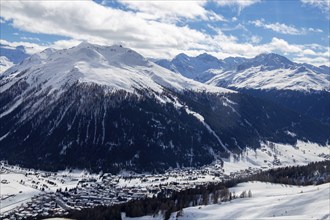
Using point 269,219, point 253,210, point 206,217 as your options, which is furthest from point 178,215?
point 269,219

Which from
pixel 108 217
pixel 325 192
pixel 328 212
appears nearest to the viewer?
pixel 328 212

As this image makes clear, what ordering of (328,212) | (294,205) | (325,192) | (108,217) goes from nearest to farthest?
1. (328,212)
2. (294,205)
3. (325,192)
4. (108,217)

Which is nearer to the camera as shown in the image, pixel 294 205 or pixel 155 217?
pixel 294 205

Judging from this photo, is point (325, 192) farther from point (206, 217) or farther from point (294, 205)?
point (206, 217)

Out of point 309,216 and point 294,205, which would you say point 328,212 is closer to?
point 309,216

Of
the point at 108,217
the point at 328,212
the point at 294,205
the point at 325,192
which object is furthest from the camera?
the point at 108,217

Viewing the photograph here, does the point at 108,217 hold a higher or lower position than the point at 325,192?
lower

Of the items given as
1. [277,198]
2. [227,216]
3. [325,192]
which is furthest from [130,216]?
[325,192]

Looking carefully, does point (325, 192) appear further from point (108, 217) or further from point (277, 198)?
point (108, 217)

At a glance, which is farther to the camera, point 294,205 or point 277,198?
point 277,198
